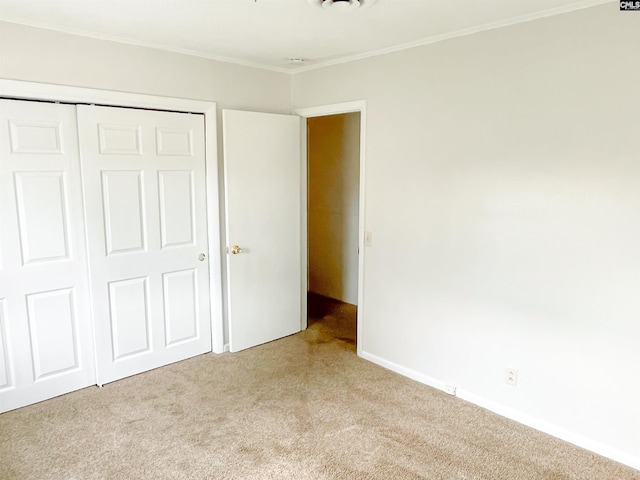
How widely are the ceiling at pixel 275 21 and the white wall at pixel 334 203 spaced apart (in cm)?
168

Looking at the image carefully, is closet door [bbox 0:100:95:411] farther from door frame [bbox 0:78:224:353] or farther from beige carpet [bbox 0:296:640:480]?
beige carpet [bbox 0:296:640:480]

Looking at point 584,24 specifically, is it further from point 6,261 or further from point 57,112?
point 6,261

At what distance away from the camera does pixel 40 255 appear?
2.76 metres

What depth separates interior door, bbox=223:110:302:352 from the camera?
3.46 meters

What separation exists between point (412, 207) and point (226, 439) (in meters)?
1.88

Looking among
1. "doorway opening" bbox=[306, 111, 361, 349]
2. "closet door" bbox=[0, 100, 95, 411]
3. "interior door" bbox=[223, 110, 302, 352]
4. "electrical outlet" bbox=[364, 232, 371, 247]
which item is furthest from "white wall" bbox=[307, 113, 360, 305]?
"closet door" bbox=[0, 100, 95, 411]

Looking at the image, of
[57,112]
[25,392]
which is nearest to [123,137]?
[57,112]

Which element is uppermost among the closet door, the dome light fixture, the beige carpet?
the dome light fixture

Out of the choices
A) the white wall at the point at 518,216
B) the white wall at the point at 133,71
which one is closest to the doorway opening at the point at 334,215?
Answer: the white wall at the point at 133,71

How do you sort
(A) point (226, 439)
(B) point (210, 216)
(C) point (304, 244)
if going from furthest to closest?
(C) point (304, 244), (B) point (210, 216), (A) point (226, 439)

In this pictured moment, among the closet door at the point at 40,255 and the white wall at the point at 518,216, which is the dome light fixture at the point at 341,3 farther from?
the closet door at the point at 40,255

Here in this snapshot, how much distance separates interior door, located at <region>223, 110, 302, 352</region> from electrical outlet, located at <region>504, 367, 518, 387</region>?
6.27ft

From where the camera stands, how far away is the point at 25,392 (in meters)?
2.79

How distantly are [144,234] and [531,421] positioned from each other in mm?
2802
